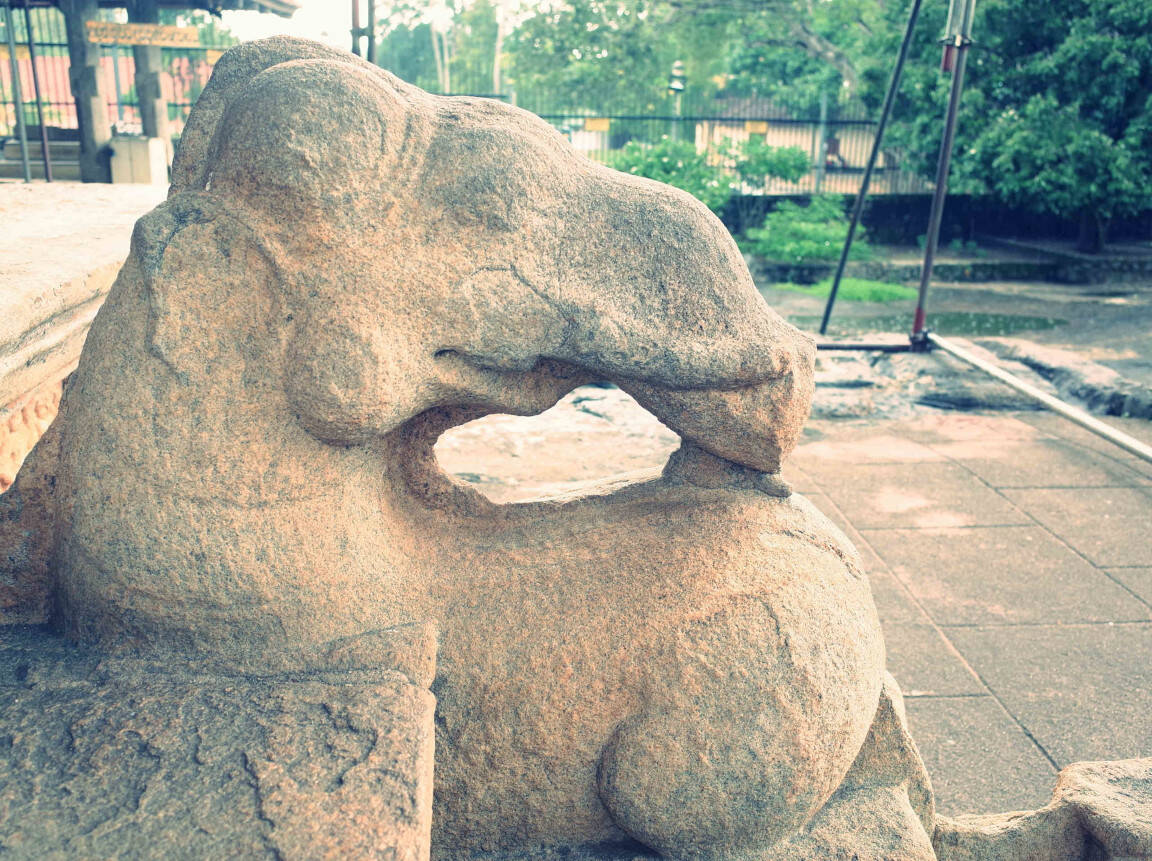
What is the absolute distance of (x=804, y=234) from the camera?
1046 cm

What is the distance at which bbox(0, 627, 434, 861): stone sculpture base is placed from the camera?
0.97 meters

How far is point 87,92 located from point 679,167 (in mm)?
5444

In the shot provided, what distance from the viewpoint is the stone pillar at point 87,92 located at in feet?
24.3

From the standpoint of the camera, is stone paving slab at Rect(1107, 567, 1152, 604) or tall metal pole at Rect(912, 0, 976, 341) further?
tall metal pole at Rect(912, 0, 976, 341)

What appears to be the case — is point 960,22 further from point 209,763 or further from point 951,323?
point 951,323

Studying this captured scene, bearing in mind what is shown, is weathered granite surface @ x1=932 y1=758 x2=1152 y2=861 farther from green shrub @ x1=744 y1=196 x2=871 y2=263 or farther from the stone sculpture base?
green shrub @ x1=744 y1=196 x2=871 y2=263

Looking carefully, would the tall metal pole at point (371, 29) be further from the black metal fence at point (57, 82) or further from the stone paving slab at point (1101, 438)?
the black metal fence at point (57, 82)

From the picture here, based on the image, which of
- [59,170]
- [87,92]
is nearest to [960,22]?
[87,92]

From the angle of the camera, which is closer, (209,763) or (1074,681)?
(209,763)

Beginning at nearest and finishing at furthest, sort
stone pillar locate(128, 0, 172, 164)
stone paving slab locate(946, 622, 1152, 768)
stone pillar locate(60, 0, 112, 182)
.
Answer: stone paving slab locate(946, 622, 1152, 768), stone pillar locate(60, 0, 112, 182), stone pillar locate(128, 0, 172, 164)

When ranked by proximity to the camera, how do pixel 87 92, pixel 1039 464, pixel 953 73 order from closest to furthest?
pixel 953 73, pixel 1039 464, pixel 87 92

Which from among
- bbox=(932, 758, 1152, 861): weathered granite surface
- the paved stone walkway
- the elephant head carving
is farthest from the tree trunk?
the elephant head carving

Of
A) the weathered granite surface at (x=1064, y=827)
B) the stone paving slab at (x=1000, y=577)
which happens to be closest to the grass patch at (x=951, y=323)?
the stone paving slab at (x=1000, y=577)

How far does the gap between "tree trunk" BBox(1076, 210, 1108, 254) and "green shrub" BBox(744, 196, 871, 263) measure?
91.0 inches
